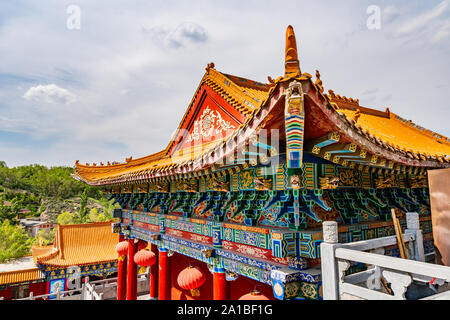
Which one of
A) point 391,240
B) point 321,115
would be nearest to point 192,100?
point 321,115

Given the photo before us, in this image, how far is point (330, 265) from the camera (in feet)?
10.9

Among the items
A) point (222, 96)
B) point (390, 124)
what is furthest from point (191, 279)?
point (390, 124)

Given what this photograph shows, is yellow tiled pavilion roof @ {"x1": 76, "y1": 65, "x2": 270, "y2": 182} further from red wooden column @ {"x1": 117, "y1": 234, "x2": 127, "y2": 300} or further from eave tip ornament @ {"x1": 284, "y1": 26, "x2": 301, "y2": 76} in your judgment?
red wooden column @ {"x1": 117, "y1": 234, "x2": 127, "y2": 300}

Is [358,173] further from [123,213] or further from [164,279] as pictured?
[123,213]

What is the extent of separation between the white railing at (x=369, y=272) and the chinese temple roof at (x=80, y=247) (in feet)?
62.9

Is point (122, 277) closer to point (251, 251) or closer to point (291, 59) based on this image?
point (251, 251)

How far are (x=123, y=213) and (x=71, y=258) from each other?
31.7 feet

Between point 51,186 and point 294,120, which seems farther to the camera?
point 51,186

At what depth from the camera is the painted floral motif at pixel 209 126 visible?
732cm

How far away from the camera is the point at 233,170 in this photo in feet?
17.7

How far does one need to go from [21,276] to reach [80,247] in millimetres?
3547

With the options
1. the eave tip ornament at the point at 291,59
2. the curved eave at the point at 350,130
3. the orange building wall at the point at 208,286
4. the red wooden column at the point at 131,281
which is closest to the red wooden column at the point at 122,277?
the red wooden column at the point at 131,281

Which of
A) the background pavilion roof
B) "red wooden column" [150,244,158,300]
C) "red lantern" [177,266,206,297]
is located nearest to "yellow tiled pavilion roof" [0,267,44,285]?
"red wooden column" [150,244,158,300]

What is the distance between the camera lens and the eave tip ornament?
319 cm
